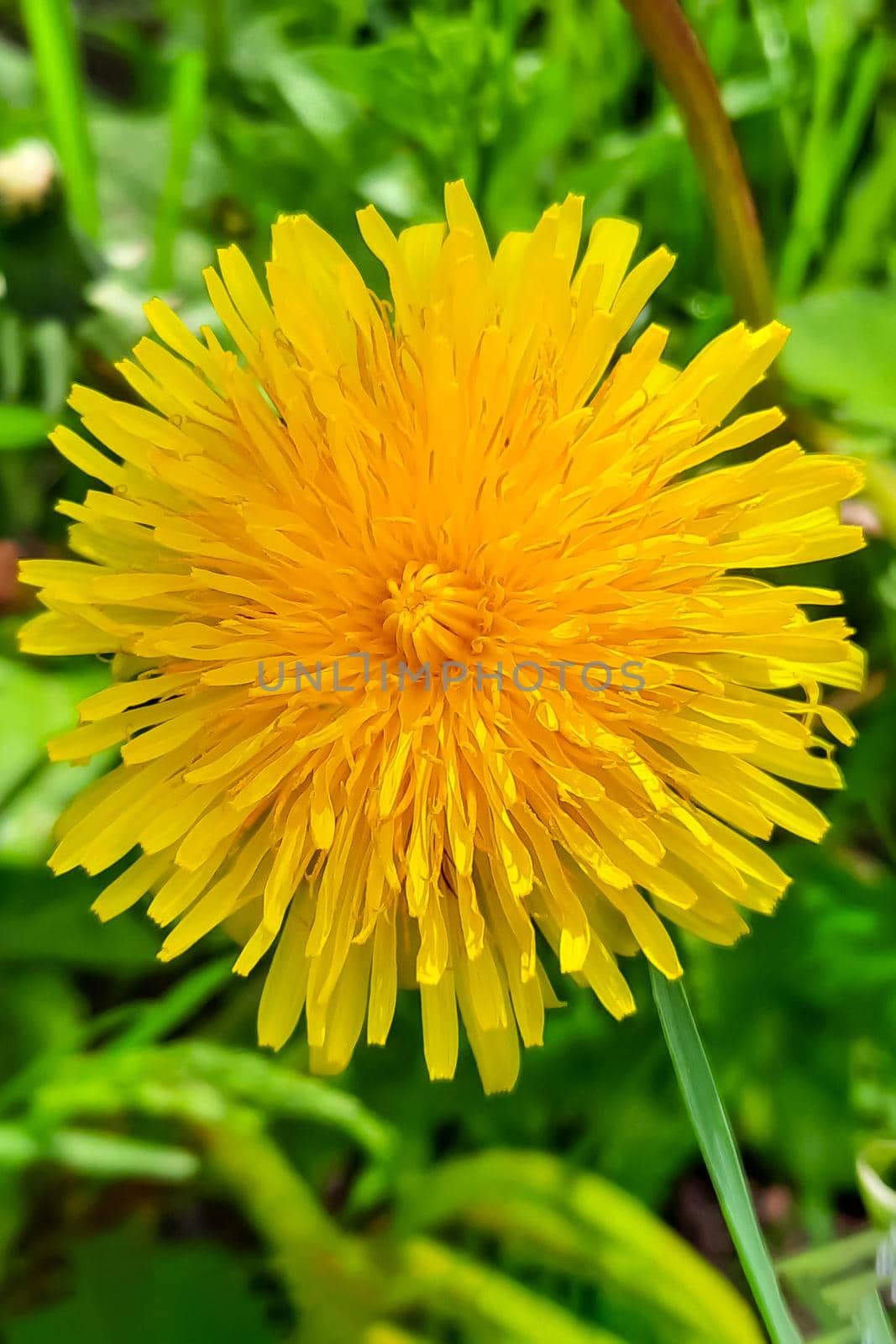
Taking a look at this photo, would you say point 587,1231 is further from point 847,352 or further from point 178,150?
point 178,150

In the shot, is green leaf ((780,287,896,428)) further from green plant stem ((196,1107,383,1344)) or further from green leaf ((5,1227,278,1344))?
green leaf ((5,1227,278,1344))

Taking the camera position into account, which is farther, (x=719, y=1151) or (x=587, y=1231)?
(x=587, y=1231)

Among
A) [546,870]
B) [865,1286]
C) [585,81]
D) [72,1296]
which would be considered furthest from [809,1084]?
[585,81]

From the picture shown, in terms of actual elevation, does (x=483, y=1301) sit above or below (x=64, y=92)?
below

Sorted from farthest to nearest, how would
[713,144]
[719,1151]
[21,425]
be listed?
[21,425]
[713,144]
[719,1151]

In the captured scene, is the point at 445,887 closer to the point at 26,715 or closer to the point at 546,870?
the point at 546,870

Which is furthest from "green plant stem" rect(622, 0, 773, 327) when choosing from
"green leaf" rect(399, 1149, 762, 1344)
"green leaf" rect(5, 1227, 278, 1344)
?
"green leaf" rect(5, 1227, 278, 1344)

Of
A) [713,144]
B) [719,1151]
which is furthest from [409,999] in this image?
[713,144]

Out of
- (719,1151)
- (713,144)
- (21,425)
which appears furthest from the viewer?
(21,425)

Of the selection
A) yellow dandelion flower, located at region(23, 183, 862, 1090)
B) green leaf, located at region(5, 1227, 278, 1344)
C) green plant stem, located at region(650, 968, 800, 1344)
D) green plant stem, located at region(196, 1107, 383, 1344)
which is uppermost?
yellow dandelion flower, located at region(23, 183, 862, 1090)
